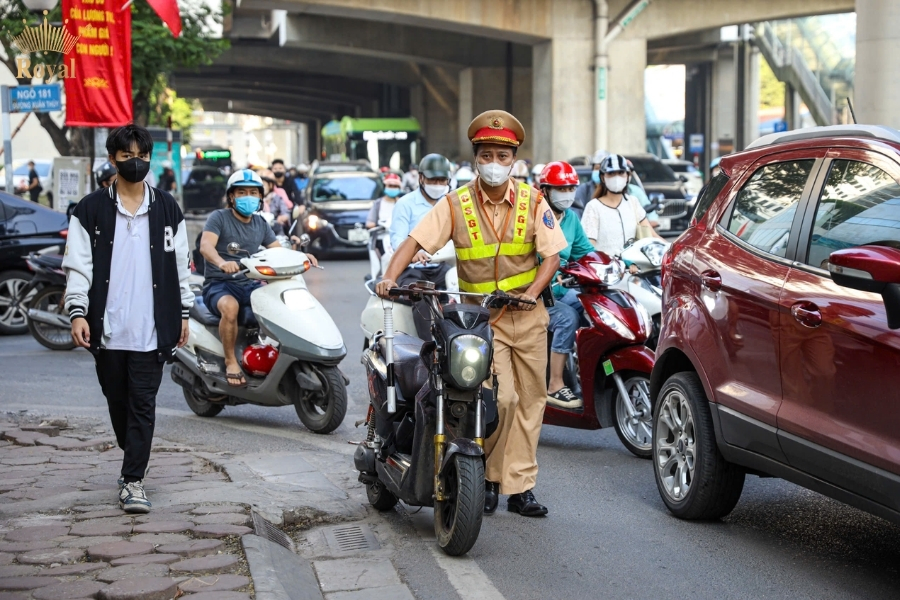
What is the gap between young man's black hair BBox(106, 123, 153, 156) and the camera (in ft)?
19.5

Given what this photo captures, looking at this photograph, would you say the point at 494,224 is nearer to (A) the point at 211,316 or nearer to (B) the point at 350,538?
(B) the point at 350,538

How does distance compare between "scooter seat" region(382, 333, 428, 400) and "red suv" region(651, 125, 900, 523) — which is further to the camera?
"scooter seat" region(382, 333, 428, 400)

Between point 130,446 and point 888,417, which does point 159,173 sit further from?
point 888,417

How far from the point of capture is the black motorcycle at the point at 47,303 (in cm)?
1304

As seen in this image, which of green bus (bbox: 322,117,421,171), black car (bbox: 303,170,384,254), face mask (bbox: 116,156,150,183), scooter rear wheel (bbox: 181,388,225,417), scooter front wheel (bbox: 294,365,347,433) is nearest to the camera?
face mask (bbox: 116,156,150,183)

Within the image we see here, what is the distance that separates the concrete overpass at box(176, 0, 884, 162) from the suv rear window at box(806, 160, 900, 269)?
10.6 metres

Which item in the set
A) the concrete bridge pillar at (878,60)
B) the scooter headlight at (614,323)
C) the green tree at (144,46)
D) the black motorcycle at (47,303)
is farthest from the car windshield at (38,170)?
the scooter headlight at (614,323)

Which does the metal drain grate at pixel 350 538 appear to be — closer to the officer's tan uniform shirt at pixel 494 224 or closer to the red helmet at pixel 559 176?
the officer's tan uniform shirt at pixel 494 224

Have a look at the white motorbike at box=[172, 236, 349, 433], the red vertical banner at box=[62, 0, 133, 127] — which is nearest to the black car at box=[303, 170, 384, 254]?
the red vertical banner at box=[62, 0, 133, 127]

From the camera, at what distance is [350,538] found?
19.3ft

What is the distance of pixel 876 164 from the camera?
5.11m

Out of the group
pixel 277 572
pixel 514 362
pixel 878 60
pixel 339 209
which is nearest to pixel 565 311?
pixel 514 362

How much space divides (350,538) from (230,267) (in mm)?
3320

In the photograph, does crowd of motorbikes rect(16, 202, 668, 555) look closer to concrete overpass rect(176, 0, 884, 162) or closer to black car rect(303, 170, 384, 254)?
concrete overpass rect(176, 0, 884, 162)
